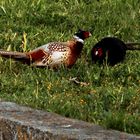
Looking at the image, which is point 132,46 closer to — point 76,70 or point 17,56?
point 76,70

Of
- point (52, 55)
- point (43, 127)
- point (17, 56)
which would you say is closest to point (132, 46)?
point (52, 55)

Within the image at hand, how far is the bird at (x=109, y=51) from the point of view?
7.61 meters

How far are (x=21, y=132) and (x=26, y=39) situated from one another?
3.79 m

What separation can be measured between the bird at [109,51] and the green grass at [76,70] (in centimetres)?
9

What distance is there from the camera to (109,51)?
25.5ft

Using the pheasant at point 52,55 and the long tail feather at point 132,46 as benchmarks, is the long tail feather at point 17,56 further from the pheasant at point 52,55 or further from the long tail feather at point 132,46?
the long tail feather at point 132,46

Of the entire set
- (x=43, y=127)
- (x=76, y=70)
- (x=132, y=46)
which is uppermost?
(x=132, y=46)

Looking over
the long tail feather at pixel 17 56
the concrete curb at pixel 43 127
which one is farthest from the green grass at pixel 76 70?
the concrete curb at pixel 43 127

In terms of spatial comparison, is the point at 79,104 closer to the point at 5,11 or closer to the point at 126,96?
the point at 126,96

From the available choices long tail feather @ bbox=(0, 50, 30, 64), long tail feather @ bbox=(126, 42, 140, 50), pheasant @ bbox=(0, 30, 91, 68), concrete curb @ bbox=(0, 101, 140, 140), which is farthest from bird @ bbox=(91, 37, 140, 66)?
concrete curb @ bbox=(0, 101, 140, 140)

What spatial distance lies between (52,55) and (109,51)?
35.8 inches

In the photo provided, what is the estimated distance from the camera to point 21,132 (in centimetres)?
456

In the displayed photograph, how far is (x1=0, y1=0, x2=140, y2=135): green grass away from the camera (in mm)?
5250

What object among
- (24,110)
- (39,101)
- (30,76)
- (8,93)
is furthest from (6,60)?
(24,110)
